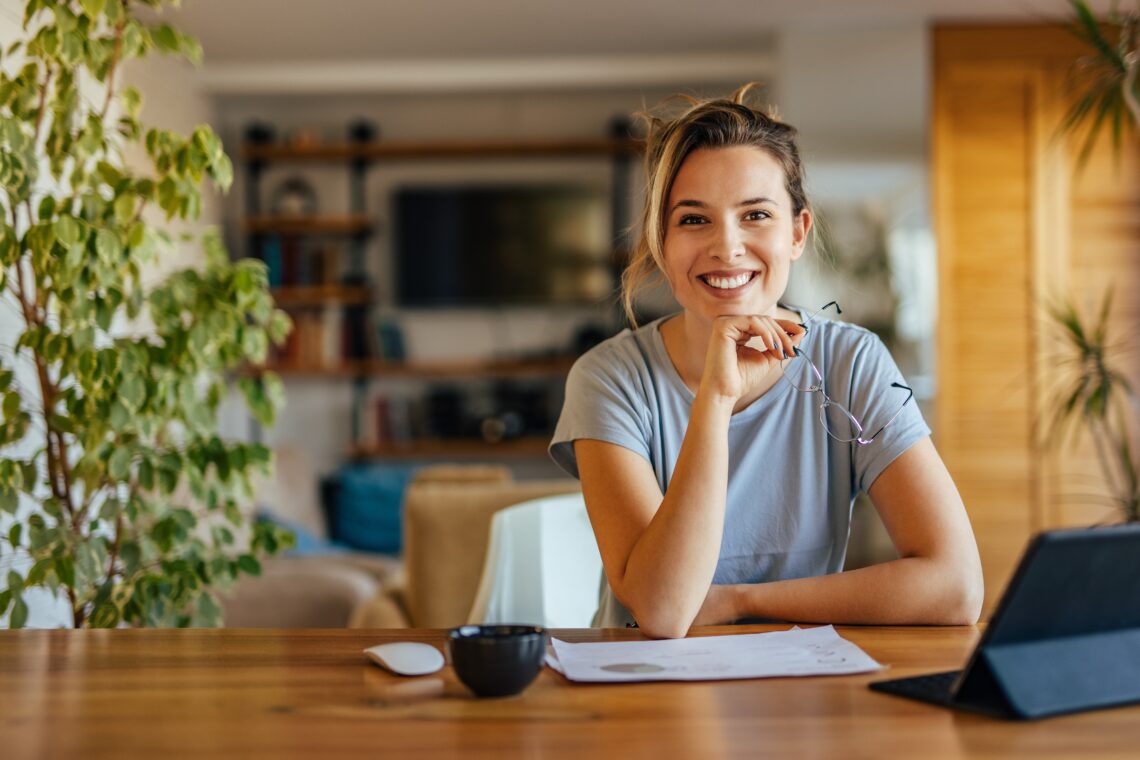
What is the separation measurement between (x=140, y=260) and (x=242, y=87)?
4.25 m

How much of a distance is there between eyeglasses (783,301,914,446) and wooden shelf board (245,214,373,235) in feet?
15.8

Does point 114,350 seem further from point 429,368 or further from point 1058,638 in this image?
point 429,368

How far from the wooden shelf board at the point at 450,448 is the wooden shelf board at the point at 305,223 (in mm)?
1182

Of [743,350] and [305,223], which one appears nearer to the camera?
[743,350]

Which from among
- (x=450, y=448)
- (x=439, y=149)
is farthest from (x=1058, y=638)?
(x=439, y=149)

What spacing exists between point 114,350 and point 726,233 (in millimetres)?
1054

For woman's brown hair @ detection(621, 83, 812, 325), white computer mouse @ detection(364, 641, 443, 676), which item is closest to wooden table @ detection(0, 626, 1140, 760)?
white computer mouse @ detection(364, 641, 443, 676)

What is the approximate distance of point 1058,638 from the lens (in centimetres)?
95

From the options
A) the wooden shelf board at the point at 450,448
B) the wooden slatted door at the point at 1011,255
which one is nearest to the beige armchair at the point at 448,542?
the wooden slatted door at the point at 1011,255

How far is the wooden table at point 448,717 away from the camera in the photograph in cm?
83

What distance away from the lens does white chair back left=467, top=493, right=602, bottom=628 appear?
1.71 meters

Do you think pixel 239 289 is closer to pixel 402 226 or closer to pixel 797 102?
pixel 797 102

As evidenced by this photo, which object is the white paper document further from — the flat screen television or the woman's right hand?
the flat screen television

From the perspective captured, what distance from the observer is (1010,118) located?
514 cm
